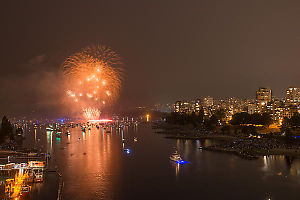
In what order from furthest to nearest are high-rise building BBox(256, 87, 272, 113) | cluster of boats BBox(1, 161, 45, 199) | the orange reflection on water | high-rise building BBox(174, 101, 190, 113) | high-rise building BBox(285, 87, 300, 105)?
high-rise building BBox(174, 101, 190, 113), high-rise building BBox(256, 87, 272, 113), high-rise building BBox(285, 87, 300, 105), the orange reflection on water, cluster of boats BBox(1, 161, 45, 199)

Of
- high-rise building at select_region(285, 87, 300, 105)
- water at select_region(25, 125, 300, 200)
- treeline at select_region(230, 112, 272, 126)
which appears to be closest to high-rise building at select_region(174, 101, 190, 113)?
high-rise building at select_region(285, 87, 300, 105)

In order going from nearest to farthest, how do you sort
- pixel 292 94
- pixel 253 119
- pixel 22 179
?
pixel 22 179 → pixel 253 119 → pixel 292 94

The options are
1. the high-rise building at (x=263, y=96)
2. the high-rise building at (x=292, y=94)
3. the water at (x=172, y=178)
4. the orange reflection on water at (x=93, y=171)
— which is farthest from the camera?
the high-rise building at (x=263, y=96)

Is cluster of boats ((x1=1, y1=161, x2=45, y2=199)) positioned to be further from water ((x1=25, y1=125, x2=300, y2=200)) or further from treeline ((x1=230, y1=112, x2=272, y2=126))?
treeline ((x1=230, y1=112, x2=272, y2=126))

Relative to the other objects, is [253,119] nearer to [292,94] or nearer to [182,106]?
[292,94]

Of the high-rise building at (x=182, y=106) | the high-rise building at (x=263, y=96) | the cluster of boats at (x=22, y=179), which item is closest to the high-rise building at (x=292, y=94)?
the high-rise building at (x=263, y=96)

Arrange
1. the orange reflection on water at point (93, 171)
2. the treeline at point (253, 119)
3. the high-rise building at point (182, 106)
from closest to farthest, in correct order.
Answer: the orange reflection on water at point (93, 171)
the treeline at point (253, 119)
the high-rise building at point (182, 106)

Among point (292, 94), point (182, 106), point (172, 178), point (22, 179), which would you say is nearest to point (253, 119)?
point (172, 178)

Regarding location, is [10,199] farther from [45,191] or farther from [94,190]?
[94,190]

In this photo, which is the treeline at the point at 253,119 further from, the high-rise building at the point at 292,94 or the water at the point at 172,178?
the high-rise building at the point at 292,94

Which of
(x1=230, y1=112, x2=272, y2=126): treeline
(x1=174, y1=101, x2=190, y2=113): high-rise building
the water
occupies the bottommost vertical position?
the water

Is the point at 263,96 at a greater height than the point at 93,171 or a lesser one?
greater
